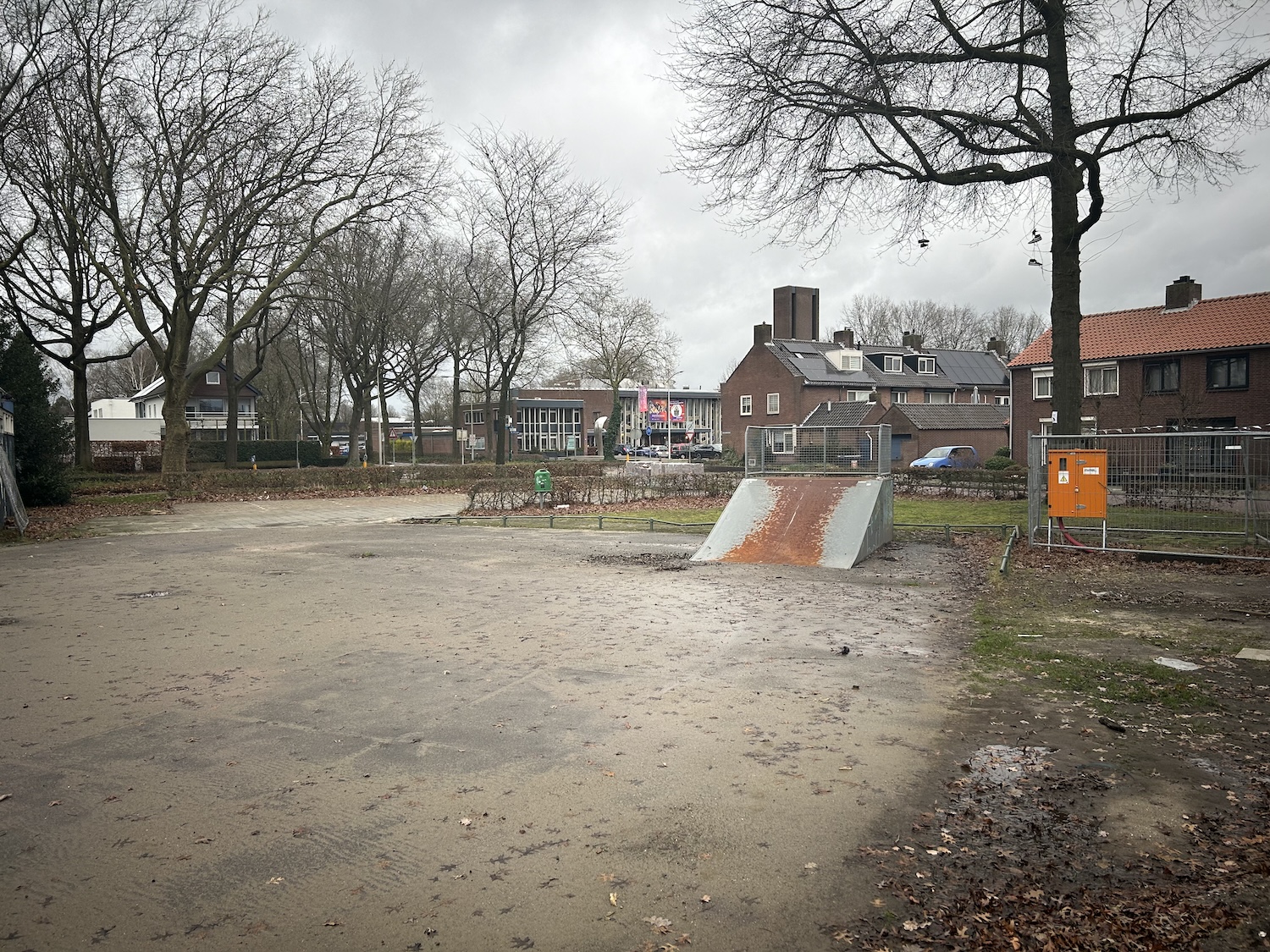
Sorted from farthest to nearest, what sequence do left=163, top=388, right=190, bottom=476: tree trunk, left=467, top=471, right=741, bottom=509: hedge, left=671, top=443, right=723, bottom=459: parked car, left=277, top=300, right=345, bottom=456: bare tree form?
left=671, top=443, right=723, bottom=459: parked car < left=277, top=300, right=345, bottom=456: bare tree < left=163, top=388, right=190, bottom=476: tree trunk < left=467, top=471, right=741, bottom=509: hedge

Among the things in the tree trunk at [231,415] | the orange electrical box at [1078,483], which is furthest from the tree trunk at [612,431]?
the orange electrical box at [1078,483]

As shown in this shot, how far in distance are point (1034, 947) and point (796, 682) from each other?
368 centimetres

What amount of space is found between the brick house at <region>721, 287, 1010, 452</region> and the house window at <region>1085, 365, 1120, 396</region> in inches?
644

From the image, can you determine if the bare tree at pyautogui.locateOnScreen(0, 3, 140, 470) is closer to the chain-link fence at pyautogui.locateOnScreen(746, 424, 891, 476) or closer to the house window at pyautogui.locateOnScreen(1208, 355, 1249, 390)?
the chain-link fence at pyautogui.locateOnScreen(746, 424, 891, 476)

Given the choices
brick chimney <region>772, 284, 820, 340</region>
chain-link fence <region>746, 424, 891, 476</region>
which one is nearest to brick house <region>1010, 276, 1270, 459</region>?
chain-link fence <region>746, 424, 891, 476</region>

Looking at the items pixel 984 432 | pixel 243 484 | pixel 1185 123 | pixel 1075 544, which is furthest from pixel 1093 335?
pixel 243 484

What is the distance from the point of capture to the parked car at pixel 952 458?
4466 centimetres

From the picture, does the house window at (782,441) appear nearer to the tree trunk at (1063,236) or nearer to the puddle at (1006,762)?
the tree trunk at (1063,236)

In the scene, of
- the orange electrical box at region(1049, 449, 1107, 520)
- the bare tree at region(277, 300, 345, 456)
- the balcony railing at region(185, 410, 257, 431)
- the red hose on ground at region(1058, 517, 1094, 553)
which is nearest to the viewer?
the orange electrical box at region(1049, 449, 1107, 520)

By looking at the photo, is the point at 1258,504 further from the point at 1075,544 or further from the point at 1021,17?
the point at 1021,17

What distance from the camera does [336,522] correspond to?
70.6 ft

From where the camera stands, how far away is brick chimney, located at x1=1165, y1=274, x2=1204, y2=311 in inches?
1483

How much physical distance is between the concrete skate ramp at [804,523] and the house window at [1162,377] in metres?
27.0

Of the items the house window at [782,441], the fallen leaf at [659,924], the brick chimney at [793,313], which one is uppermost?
the brick chimney at [793,313]
